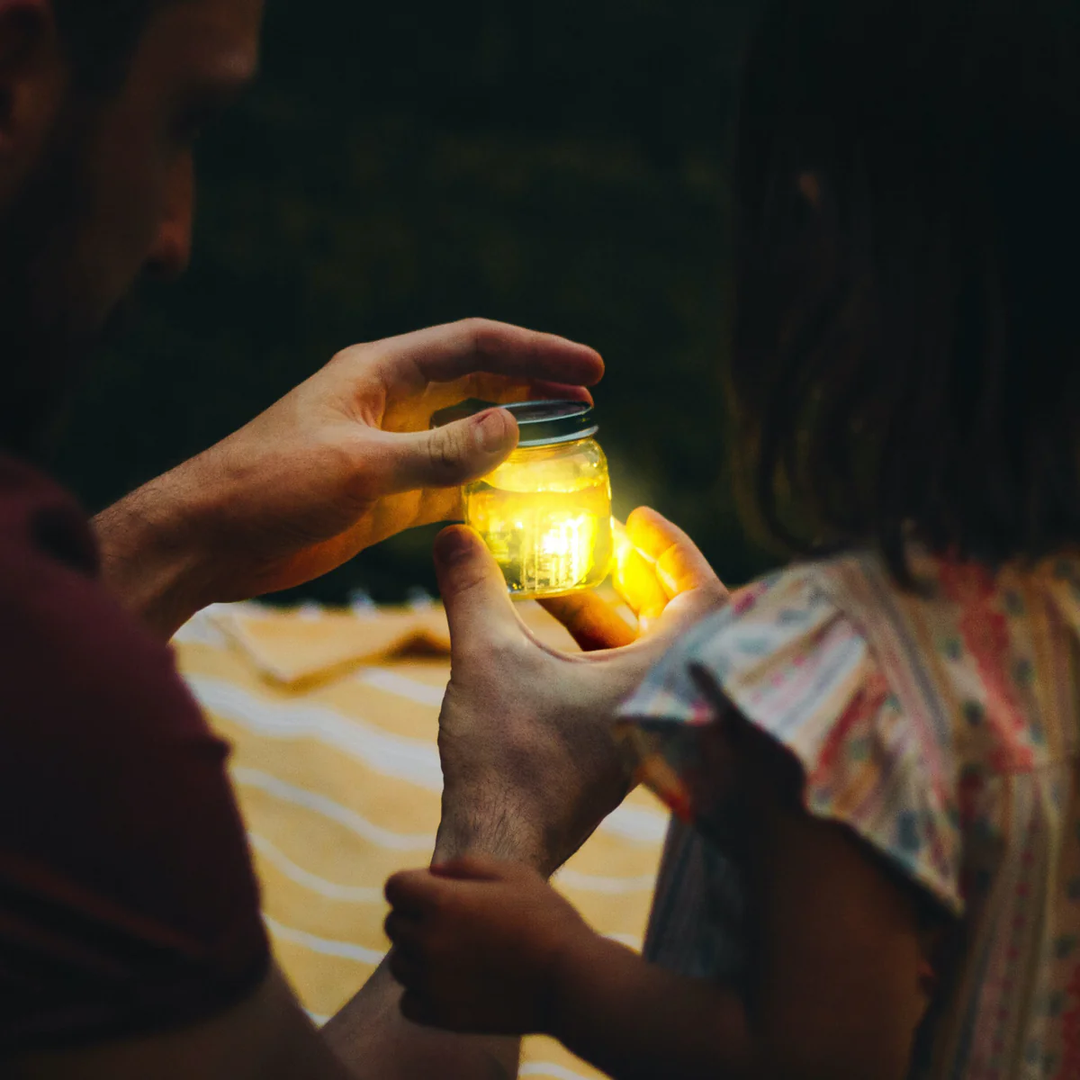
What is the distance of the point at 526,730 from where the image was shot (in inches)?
35.5

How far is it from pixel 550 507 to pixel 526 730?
177 millimetres

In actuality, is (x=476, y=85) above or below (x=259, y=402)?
above

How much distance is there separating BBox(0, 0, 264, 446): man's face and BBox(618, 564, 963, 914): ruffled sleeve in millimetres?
355

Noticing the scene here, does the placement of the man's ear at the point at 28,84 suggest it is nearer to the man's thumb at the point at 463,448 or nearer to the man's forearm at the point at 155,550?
the man's thumb at the point at 463,448

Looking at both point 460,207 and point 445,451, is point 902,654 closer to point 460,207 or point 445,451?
point 445,451

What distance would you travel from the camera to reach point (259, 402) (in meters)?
2.58

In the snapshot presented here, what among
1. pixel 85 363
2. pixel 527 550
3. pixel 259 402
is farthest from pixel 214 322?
pixel 85 363

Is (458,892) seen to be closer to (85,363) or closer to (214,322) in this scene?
(85,363)

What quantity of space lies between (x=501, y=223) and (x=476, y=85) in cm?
36

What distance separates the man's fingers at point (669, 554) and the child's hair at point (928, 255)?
0.31 meters

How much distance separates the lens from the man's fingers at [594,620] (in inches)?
41.7

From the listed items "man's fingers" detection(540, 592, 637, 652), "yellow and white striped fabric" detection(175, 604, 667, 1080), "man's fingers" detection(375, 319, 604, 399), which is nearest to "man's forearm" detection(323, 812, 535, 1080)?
"man's fingers" detection(540, 592, 637, 652)

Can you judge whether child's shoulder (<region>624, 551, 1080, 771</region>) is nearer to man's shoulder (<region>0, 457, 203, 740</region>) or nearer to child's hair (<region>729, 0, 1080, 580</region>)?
child's hair (<region>729, 0, 1080, 580</region>)

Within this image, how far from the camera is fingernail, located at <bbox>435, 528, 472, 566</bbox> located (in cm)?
96
